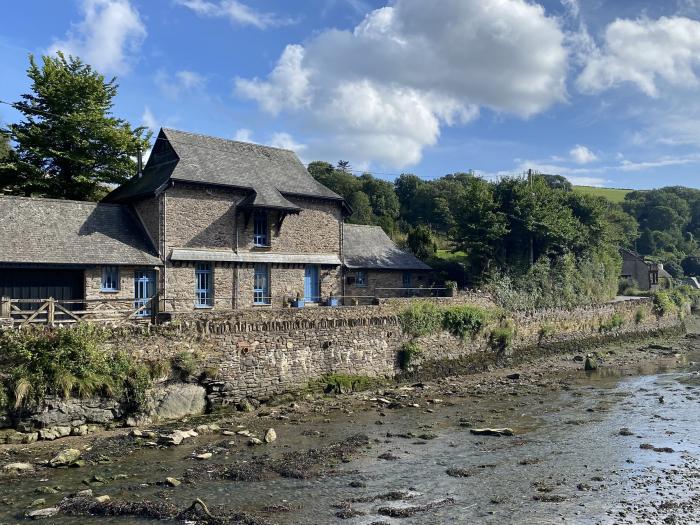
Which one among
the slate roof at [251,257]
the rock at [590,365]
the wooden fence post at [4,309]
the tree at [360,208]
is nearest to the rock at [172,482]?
the wooden fence post at [4,309]

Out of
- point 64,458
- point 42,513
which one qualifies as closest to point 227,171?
point 64,458

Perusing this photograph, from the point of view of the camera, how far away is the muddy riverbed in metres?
11.5

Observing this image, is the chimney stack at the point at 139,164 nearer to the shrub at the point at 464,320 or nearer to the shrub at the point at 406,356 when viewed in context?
the shrub at the point at 406,356

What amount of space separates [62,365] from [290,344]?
797 cm

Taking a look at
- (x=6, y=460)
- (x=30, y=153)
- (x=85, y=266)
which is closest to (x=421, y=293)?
(x=85, y=266)

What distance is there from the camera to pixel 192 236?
27.0 meters

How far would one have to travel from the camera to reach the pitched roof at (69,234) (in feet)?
73.9

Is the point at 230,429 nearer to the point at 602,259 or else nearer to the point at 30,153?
the point at 30,153

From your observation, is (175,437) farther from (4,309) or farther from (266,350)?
(4,309)

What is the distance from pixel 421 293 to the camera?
3822cm

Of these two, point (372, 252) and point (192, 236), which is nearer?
point (192, 236)

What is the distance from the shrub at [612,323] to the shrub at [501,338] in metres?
12.5

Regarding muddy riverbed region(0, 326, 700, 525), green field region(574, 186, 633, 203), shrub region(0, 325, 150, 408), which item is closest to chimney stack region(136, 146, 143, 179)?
shrub region(0, 325, 150, 408)

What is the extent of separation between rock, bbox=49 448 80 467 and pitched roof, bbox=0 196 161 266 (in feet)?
33.3
